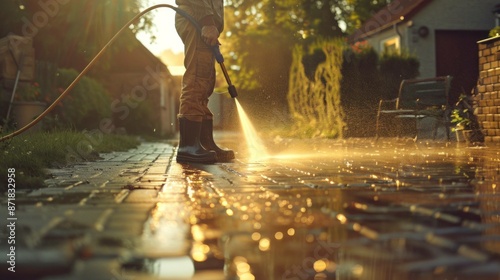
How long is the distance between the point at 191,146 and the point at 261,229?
4.62 m

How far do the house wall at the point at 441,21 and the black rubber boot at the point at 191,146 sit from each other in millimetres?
18087

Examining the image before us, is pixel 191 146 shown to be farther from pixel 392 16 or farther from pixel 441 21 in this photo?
pixel 392 16

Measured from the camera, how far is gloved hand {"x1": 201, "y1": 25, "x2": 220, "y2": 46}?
22.6ft

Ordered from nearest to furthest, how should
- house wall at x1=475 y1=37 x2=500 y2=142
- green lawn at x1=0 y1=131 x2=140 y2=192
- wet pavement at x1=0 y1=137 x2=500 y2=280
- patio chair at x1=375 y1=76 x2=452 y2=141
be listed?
wet pavement at x1=0 y1=137 x2=500 y2=280
green lawn at x1=0 y1=131 x2=140 y2=192
house wall at x1=475 y1=37 x2=500 y2=142
patio chair at x1=375 y1=76 x2=452 y2=141

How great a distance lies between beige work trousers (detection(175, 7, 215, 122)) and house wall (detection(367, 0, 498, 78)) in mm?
17937

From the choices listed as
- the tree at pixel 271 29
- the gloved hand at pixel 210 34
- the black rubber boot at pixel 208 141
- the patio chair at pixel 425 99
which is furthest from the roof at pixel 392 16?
the gloved hand at pixel 210 34

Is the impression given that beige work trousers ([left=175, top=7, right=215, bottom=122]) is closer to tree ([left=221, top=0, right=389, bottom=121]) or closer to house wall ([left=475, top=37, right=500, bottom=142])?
house wall ([left=475, top=37, right=500, bottom=142])

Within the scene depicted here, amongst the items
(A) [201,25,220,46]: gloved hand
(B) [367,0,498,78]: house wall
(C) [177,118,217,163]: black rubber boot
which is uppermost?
(B) [367,0,498,78]: house wall

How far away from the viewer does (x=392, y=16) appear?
26.4 meters

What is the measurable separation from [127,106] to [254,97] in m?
11.6

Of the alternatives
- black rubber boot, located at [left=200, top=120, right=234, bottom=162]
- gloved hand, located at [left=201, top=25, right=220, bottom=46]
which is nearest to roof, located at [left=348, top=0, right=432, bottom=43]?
black rubber boot, located at [left=200, top=120, right=234, bottom=162]

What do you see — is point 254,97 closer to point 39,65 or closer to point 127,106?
point 127,106

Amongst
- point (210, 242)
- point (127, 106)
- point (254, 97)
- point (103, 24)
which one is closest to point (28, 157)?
point (210, 242)

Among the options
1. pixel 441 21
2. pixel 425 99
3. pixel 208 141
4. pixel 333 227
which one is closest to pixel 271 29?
pixel 441 21
